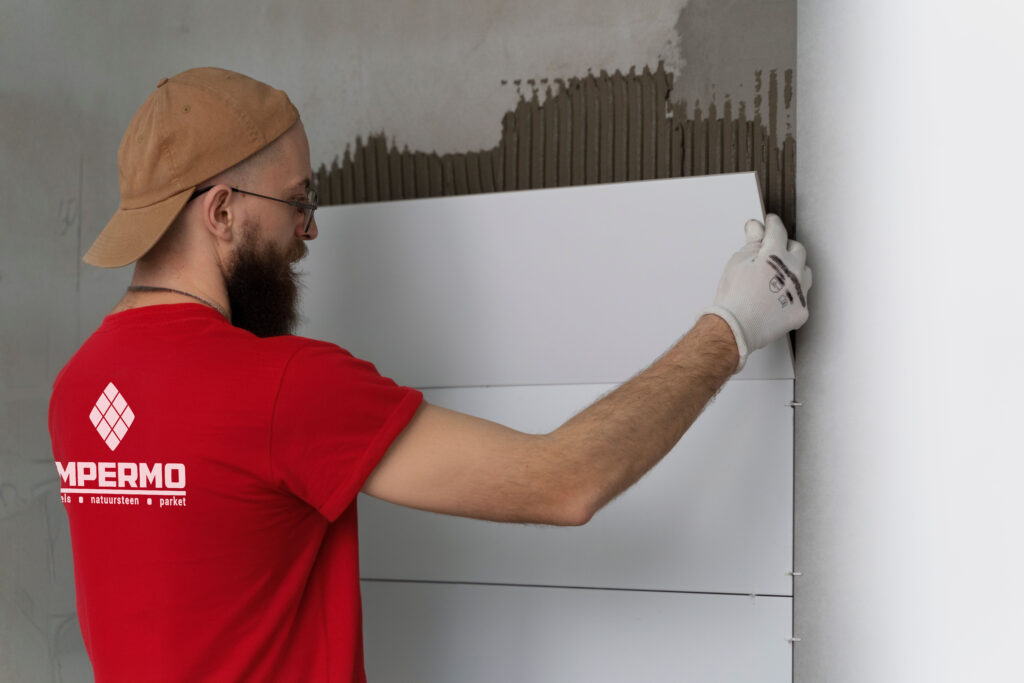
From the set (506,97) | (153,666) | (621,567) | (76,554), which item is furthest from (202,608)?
(506,97)

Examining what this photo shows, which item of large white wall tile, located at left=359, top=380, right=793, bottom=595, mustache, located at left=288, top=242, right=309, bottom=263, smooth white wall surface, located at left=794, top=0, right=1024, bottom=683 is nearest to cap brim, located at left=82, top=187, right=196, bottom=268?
mustache, located at left=288, top=242, right=309, bottom=263

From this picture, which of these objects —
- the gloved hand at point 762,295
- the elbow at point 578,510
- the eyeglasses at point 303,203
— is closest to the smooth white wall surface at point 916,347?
the gloved hand at point 762,295

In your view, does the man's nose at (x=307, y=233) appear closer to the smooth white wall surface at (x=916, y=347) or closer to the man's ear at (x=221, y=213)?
the man's ear at (x=221, y=213)

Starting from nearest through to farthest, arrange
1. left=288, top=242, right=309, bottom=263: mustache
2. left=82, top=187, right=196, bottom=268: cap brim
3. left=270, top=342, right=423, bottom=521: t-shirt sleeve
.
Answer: left=270, top=342, right=423, bottom=521: t-shirt sleeve
left=82, top=187, right=196, bottom=268: cap brim
left=288, top=242, right=309, bottom=263: mustache

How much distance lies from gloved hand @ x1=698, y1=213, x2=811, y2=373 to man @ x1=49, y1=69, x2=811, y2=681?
11mm

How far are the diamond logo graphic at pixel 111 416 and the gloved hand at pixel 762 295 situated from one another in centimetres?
82

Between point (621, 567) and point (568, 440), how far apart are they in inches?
24.7

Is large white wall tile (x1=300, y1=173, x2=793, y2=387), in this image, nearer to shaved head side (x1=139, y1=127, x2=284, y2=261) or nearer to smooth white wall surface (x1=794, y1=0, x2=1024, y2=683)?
smooth white wall surface (x1=794, y1=0, x2=1024, y2=683)

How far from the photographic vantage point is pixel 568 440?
105 cm

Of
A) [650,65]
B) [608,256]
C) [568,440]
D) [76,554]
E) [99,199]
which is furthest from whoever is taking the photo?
→ [99,199]

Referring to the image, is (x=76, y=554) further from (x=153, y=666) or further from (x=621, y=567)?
(x=621, y=567)

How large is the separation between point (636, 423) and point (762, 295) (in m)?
0.33

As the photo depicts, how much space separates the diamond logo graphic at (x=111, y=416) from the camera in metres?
1.06

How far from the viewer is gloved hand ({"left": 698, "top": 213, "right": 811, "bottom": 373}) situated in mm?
1235
